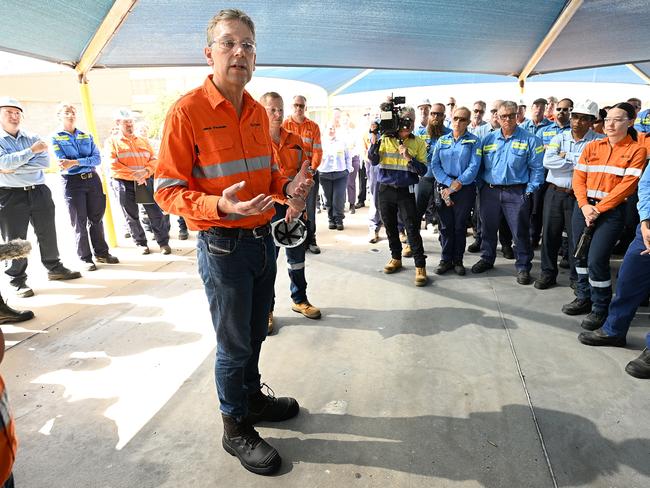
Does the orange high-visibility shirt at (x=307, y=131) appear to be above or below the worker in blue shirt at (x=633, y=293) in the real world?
above

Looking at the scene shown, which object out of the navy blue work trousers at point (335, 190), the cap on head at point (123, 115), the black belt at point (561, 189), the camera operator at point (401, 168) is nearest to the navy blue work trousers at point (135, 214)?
the cap on head at point (123, 115)

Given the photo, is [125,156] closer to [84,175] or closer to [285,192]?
[84,175]

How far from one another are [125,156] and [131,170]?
20 cm

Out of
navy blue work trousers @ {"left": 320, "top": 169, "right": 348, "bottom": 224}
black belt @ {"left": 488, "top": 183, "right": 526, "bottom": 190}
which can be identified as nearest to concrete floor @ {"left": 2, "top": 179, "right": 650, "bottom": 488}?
black belt @ {"left": 488, "top": 183, "right": 526, "bottom": 190}

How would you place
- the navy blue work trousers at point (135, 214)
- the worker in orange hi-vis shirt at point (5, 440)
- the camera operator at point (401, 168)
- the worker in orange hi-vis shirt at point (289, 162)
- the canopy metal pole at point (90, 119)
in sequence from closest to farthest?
1. the worker in orange hi-vis shirt at point (5, 440)
2. the worker in orange hi-vis shirt at point (289, 162)
3. the camera operator at point (401, 168)
4. the canopy metal pole at point (90, 119)
5. the navy blue work trousers at point (135, 214)

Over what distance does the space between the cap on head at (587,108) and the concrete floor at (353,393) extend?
1.77m

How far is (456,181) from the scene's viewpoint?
4.47 meters

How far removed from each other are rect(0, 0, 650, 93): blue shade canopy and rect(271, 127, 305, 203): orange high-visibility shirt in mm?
1725

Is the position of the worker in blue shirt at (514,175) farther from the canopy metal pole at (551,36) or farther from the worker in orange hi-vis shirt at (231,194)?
the worker in orange hi-vis shirt at (231,194)

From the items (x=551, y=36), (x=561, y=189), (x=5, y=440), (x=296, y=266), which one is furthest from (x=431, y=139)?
(x=5, y=440)

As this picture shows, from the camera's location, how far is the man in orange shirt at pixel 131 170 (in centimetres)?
530

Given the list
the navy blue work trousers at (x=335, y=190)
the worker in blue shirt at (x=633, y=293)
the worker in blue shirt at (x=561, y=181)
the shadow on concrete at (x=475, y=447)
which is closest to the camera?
the shadow on concrete at (x=475, y=447)

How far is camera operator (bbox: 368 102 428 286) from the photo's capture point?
13.6 ft

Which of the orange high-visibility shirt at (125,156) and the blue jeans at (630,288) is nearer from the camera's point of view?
the blue jeans at (630,288)
